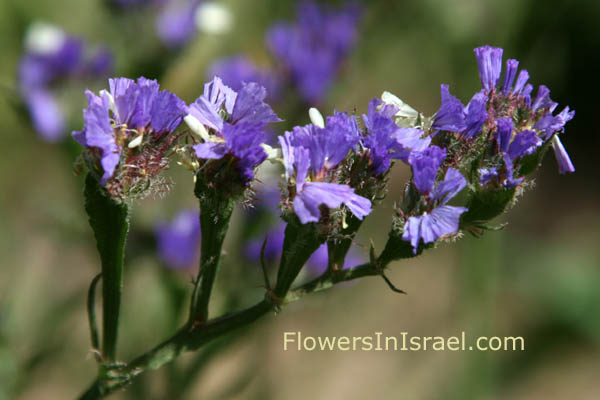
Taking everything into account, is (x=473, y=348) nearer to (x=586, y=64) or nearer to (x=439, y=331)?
(x=439, y=331)

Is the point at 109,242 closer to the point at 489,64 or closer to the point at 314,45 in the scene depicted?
the point at 489,64

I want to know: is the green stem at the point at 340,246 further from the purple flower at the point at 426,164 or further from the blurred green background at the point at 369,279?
the blurred green background at the point at 369,279

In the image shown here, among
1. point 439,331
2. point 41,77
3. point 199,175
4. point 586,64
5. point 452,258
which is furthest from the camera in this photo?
point 586,64

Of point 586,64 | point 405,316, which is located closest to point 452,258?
point 405,316

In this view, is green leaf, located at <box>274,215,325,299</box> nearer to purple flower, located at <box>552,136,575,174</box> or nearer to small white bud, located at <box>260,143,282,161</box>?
small white bud, located at <box>260,143,282,161</box>

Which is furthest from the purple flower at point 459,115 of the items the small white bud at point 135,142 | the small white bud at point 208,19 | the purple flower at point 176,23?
the small white bud at point 208,19

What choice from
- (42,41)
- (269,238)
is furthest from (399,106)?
(42,41)
